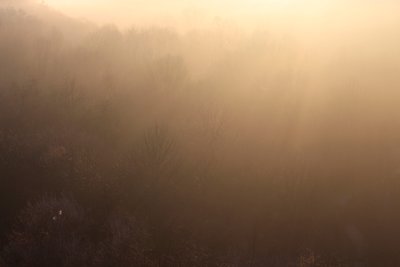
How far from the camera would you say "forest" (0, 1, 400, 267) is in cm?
1177

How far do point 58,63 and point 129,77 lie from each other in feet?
13.0

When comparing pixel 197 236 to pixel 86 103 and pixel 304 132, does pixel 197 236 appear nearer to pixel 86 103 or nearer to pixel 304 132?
pixel 304 132

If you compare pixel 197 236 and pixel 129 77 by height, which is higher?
pixel 129 77

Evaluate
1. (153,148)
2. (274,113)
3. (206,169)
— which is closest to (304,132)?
(274,113)

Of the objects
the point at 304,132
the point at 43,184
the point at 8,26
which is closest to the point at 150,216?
the point at 43,184

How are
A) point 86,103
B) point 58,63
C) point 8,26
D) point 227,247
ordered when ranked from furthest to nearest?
1. point 8,26
2. point 58,63
3. point 86,103
4. point 227,247

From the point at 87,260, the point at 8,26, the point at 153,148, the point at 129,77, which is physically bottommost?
the point at 87,260

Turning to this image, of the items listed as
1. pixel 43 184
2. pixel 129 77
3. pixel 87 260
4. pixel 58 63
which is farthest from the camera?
pixel 58 63

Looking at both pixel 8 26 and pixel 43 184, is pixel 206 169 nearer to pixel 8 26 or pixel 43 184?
pixel 43 184

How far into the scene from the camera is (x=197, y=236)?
1227 centimetres

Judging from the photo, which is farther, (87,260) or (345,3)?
(345,3)

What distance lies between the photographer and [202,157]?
1450 centimetres

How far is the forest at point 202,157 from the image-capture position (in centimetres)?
1177

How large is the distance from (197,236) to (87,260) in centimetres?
315
